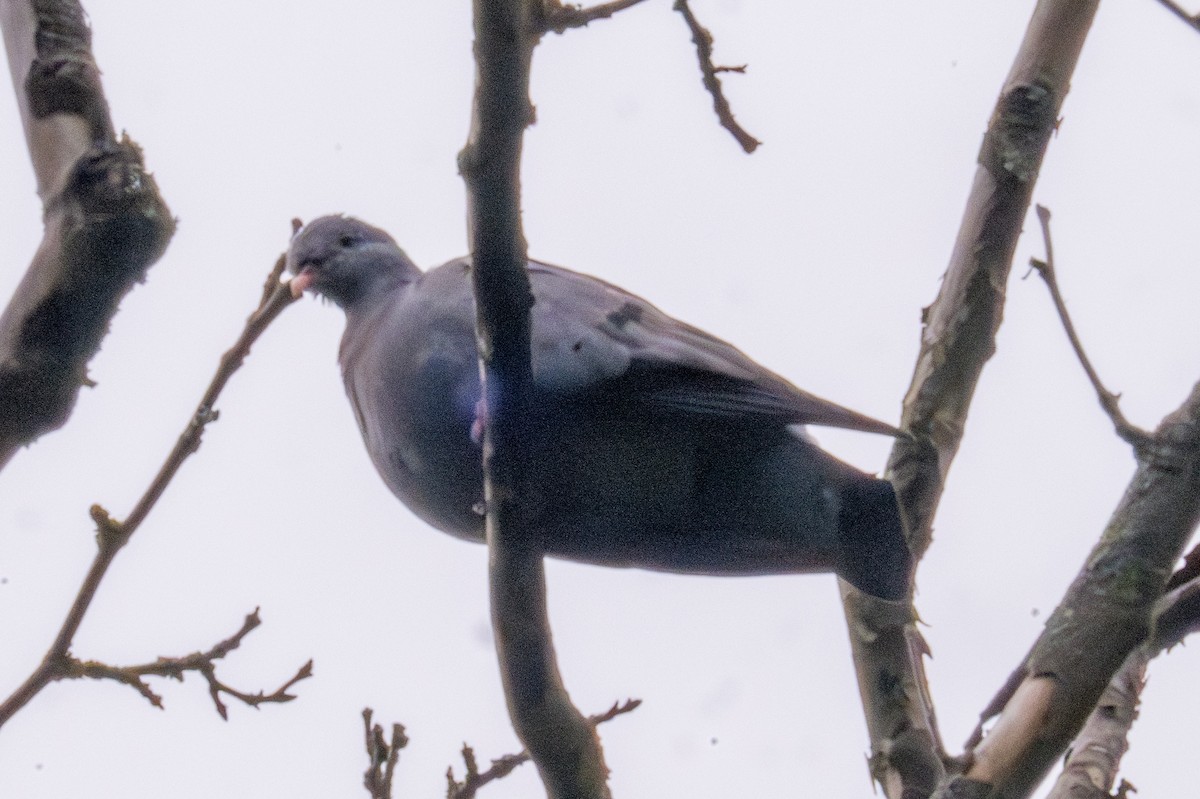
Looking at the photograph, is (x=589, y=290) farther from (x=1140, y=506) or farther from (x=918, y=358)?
(x=1140, y=506)

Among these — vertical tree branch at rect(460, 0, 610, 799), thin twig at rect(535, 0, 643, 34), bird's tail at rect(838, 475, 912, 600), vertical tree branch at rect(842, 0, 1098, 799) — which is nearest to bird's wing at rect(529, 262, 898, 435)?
bird's tail at rect(838, 475, 912, 600)

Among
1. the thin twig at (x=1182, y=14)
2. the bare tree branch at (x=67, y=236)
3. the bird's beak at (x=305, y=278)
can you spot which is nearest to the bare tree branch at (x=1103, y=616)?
the thin twig at (x=1182, y=14)

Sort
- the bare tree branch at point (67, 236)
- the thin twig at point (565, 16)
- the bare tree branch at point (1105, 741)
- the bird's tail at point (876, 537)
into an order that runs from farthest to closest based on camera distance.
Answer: the bird's tail at point (876, 537), the bare tree branch at point (1105, 741), the thin twig at point (565, 16), the bare tree branch at point (67, 236)

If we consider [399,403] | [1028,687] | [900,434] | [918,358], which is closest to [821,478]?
[900,434]

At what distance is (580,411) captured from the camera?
300cm

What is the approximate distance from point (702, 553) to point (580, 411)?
0.54m

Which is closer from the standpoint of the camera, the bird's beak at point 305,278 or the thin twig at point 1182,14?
the thin twig at point 1182,14

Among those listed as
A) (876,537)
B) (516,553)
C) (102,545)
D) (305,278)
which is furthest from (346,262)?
(102,545)

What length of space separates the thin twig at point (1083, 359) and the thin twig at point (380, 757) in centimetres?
155

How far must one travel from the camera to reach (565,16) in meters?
2.06

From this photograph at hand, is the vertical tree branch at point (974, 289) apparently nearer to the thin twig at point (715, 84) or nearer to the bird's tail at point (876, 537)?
the bird's tail at point (876, 537)

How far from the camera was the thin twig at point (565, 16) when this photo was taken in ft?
6.58

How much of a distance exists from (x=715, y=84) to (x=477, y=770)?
1459 mm

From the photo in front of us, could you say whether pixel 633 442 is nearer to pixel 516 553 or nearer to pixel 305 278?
A: pixel 516 553
